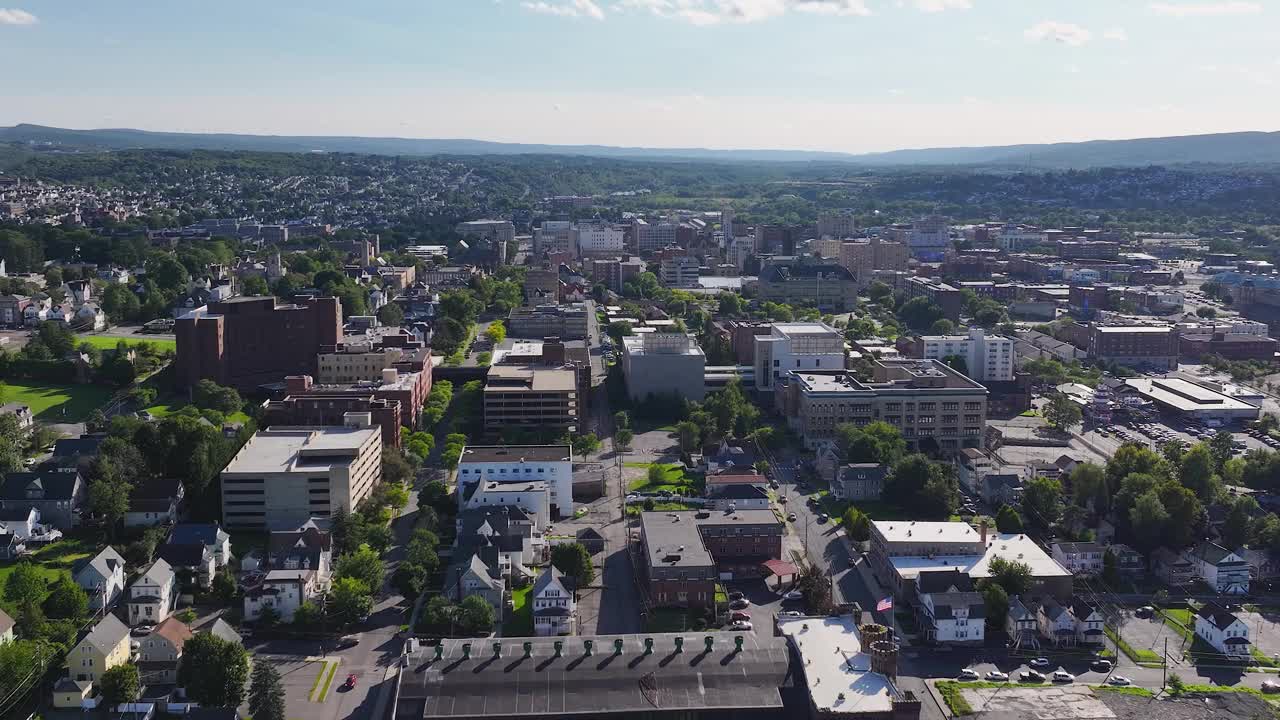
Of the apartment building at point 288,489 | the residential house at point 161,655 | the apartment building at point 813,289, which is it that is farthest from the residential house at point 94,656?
the apartment building at point 813,289

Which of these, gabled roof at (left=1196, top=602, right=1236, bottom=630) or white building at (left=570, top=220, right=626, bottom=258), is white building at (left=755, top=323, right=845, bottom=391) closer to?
gabled roof at (left=1196, top=602, right=1236, bottom=630)

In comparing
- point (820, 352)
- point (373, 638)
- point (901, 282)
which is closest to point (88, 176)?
point (901, 282)

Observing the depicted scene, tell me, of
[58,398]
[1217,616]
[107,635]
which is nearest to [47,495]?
[107,635]

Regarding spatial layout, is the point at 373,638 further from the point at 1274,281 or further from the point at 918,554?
the point at 1274,281

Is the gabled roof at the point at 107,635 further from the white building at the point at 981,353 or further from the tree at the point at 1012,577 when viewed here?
the white building at the point at 981,353

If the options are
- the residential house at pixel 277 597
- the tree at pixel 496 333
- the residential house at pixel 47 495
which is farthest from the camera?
the tree at pixel 496 333

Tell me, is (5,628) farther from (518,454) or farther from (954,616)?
(954,616)
